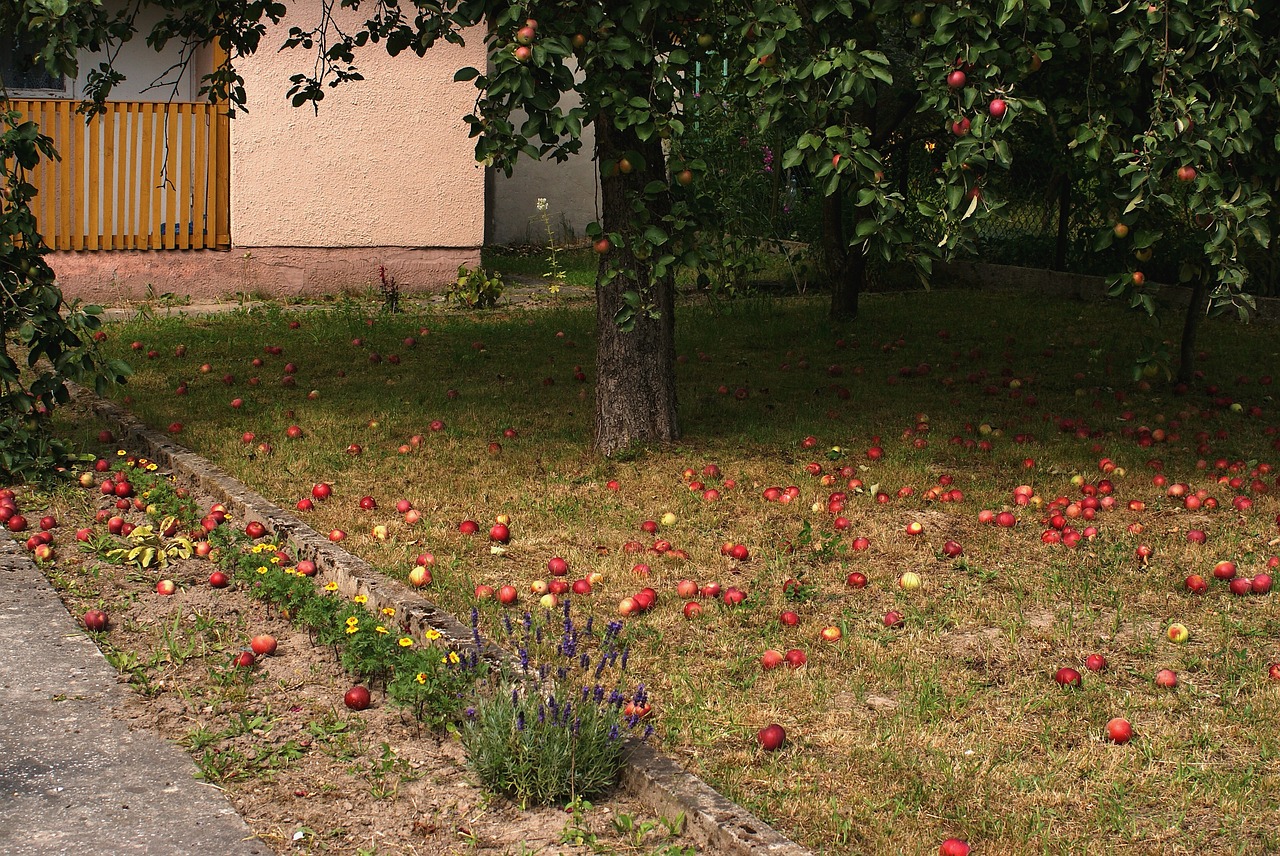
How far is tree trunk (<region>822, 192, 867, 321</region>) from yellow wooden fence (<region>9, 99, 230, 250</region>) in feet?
19.8

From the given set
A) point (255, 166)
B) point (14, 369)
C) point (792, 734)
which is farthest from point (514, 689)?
point (255, 166)

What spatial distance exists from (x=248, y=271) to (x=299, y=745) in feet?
32.0

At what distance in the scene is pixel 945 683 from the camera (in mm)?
4094

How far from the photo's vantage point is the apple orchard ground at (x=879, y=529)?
348 cm

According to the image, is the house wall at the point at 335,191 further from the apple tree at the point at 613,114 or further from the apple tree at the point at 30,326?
the apple tree at the point at 30,326

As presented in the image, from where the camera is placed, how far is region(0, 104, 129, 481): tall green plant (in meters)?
5.90

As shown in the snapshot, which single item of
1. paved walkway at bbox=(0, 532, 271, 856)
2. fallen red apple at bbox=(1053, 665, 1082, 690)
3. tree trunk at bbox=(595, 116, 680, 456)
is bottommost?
paved walkway at bbox=(0, 532, 271, 856)

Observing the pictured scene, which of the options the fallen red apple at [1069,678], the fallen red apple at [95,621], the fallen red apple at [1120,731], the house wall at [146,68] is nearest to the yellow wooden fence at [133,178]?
the house wall at [146,68]

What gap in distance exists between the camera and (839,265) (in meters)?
11.2

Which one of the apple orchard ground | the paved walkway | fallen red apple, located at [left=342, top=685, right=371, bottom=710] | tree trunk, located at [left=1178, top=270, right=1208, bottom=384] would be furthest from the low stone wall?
fallen red apple, located at [left=342, top=685, right=371, bottom=710]

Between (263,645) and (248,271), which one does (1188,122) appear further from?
(248,271)

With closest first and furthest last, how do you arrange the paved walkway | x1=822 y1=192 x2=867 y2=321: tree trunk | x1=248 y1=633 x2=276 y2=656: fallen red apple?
the paved walkway, x1=248 y1=633 x2=276 y2=656: fallen red apple, x1=822 y1=192 x2=867 y2=321: tree trunk

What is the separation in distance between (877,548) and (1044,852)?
246 centimetres

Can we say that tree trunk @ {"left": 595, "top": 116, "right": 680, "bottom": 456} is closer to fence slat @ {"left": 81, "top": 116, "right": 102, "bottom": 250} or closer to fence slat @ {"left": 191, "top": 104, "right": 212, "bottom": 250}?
fence slat @ {"left": 191, "top": 104, "right": 212, "bottom": 250}
